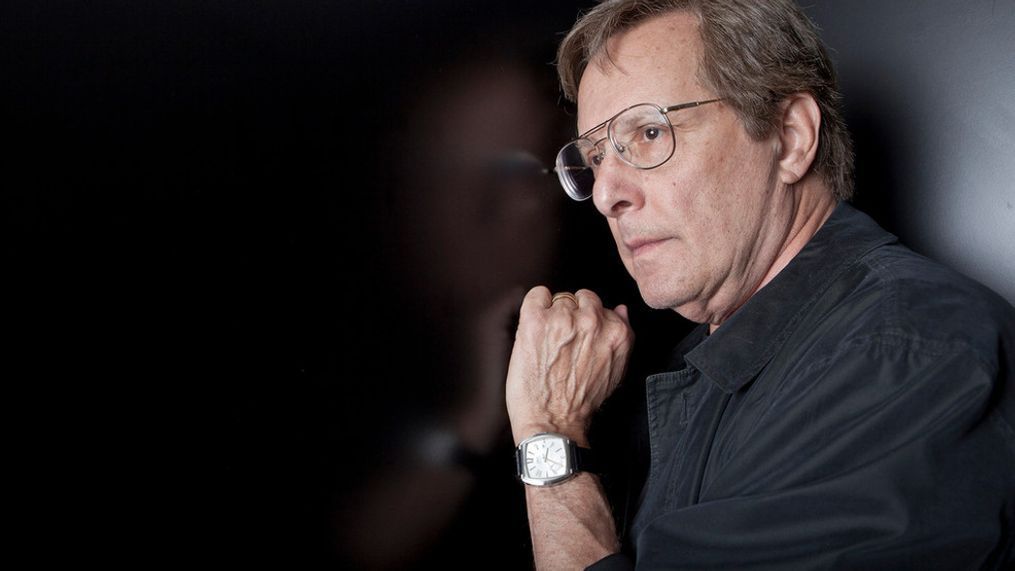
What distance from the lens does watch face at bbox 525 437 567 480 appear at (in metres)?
1.25

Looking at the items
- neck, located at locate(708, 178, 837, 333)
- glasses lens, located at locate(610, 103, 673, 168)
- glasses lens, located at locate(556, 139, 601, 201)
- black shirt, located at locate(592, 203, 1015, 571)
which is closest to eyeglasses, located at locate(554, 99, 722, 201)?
glasses lens, located at locate(610, 103, 673, 168)

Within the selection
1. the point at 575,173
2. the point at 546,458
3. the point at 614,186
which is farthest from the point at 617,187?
the point at 546,458

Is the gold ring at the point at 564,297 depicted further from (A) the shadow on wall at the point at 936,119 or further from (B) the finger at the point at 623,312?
(A) the shadow on wall at the point at 936,119

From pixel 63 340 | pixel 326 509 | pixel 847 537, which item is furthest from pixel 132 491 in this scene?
pixel 847 537

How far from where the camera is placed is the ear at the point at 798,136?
3.90 feet

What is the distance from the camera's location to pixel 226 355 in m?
0.85

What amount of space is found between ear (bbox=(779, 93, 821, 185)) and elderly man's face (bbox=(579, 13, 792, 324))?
0.03 metres

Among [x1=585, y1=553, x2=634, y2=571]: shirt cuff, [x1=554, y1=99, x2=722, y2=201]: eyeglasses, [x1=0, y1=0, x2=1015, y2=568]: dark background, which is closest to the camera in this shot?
[x1=0, y1=0, x2=1015, y2=568]: dark background

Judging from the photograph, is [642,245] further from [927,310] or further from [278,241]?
[278,241]

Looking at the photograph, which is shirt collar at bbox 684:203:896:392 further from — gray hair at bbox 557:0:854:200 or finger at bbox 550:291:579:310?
finger at bbox 550:291:579:310

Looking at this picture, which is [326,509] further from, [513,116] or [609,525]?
[513,116]

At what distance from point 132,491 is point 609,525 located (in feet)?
2.34

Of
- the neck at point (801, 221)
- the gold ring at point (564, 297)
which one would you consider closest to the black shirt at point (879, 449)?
the neck at point (801, 221)

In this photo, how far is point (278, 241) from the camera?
91 centimetres
